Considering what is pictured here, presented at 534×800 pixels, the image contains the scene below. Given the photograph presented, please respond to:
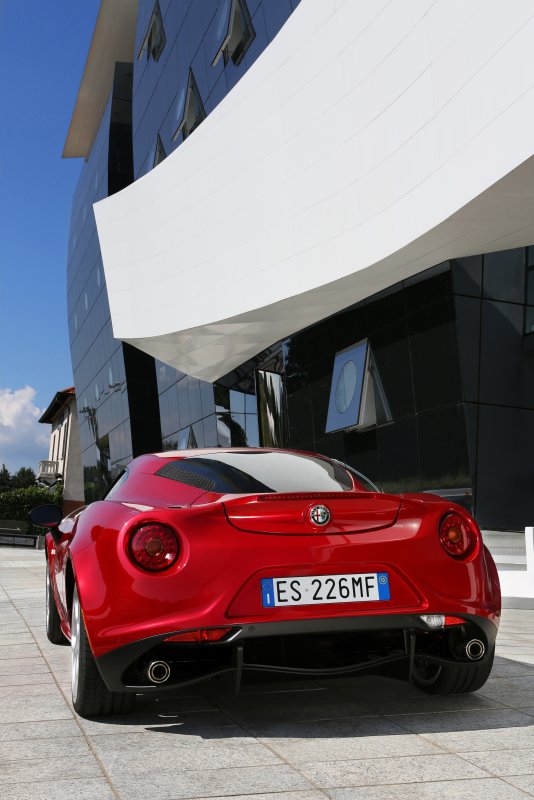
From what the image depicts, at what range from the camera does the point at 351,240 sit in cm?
1527

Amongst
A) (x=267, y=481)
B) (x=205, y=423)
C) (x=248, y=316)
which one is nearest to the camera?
(x=267, y=481)

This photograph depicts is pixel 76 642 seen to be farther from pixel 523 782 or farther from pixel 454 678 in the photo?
pixel 523 782

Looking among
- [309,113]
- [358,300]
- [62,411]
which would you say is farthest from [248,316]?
[62,411]

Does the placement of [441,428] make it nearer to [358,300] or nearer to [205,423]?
[358,300]

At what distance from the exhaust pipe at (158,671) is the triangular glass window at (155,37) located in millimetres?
27355

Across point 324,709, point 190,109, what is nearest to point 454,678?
point 324,709

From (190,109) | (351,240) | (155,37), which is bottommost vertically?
(351,240)

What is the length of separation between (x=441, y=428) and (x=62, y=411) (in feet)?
216

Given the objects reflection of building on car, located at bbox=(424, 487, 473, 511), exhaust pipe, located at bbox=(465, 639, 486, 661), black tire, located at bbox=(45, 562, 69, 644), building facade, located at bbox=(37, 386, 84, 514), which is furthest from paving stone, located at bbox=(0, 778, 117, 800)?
building facade, located at bbox=(37, 386, 84, 514)

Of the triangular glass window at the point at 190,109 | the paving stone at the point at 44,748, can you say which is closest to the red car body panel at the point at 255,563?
the paving stone at the point at 44,748

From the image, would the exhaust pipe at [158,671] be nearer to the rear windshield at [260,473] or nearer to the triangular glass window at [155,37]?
the rear windshield at [260,473]

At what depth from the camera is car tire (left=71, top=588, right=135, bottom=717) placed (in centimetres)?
373

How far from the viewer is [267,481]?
162 inches

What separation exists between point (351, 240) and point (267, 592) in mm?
12436
